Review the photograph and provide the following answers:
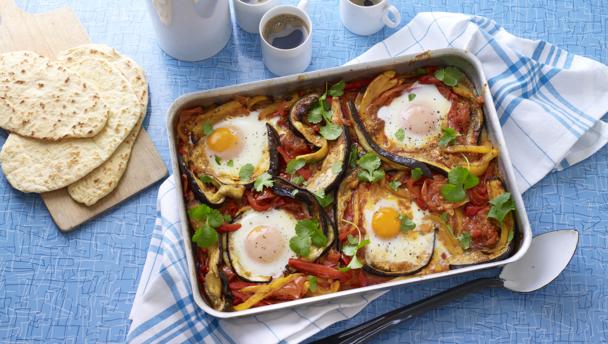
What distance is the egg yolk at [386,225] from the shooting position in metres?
4.50

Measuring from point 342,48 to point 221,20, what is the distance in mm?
1060

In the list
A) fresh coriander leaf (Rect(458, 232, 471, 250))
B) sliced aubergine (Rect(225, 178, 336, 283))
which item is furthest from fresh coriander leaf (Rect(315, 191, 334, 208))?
fresh coriander leaf (Rect(458, 232, 471, 250))

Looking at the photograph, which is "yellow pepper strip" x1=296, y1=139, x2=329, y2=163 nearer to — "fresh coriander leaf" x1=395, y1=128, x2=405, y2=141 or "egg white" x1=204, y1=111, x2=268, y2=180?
"egg white" x1=204, y1=111, x2=268, y2=180

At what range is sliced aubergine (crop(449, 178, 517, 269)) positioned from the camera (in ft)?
14.4

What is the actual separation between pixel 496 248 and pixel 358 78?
1.60m

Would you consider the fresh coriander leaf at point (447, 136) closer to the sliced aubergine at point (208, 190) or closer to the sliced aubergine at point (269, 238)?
the sliced aubergine at point (269, 238)

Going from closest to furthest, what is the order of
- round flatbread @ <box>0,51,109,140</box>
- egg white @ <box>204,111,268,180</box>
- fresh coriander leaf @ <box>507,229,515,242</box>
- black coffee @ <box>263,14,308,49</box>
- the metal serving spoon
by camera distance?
1. fresh coriander leaf @ <box>507,229,515,242</box>
2. the metal serving spoon
3. egg white @ <box>204,111,268,180</box>
4. round flatbread @ <box>0,51,109,140</box>
5. black coffee @ <box>263,14,308,49</box>

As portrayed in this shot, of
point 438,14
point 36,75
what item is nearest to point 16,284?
point 36,75

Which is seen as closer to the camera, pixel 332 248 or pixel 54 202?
pixel 332 248

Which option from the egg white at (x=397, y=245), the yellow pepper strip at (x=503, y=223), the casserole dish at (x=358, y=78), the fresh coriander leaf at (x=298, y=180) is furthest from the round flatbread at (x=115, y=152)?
the yellow pepper strip at (x=503, y=223)

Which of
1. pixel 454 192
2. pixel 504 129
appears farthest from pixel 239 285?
pixel 504 129

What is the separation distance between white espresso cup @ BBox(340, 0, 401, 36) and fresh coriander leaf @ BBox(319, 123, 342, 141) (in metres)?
1.10

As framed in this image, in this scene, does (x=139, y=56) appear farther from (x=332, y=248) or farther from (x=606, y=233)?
(x=606, y=233)

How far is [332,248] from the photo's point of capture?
4.46 meters
